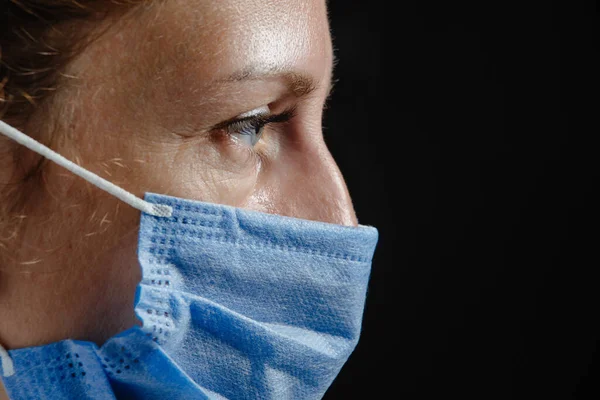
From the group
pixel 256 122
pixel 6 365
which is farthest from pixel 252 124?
pixel 6 365

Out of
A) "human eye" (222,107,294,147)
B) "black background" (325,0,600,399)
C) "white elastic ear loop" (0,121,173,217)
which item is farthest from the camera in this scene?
"black background" (325,0,600,399)

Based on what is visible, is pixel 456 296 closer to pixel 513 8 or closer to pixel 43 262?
pixel 513 8

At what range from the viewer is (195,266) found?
37.9 inches

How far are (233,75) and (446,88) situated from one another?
1.19 meters

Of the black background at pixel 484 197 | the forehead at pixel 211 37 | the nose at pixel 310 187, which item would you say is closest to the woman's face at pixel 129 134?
the forehead at pixel 211 37

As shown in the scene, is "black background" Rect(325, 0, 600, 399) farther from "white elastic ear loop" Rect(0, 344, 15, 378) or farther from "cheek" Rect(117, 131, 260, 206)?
"white elastic ear loop" Rect(0, 344, 15, 378)

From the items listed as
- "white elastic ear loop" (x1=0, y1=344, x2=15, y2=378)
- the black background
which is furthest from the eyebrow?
the black background

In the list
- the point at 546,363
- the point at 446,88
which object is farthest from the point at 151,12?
the point at 546,363

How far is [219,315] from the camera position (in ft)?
3.16

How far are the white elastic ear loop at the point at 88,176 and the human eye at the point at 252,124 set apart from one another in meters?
0.14

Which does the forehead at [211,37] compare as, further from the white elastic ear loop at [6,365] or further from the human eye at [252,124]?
the white elastic ear loop at [6,365]

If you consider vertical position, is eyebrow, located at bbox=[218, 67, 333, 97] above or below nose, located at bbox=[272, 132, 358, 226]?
above

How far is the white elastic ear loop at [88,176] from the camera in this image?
881 mm

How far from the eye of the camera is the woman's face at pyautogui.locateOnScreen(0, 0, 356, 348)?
35.9 inches
